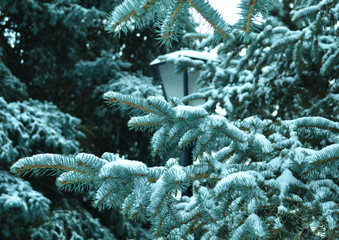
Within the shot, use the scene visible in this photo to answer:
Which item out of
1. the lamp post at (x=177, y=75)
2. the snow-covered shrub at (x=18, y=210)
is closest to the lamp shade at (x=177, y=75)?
the lamp post at (x=177, y=75)

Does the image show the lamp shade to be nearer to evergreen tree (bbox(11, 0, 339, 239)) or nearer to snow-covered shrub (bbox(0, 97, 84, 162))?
evergreen tree (bbox(11, 0, 339, 239))

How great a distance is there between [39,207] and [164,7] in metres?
4.52

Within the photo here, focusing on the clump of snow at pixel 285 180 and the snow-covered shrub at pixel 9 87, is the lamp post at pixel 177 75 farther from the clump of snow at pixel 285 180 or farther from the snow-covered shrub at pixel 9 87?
the snow-covered shrub at pixel 9 87

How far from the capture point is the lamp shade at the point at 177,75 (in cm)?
428

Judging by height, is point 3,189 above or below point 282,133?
below

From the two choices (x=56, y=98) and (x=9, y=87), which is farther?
(x=56, y=98)

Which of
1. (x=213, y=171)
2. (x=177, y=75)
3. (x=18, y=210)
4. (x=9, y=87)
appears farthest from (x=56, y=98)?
(x=213, y=171)

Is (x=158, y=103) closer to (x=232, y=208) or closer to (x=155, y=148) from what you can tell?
(x=155, y=148)

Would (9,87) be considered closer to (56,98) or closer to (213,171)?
(56,98)

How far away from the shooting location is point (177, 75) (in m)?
4.37

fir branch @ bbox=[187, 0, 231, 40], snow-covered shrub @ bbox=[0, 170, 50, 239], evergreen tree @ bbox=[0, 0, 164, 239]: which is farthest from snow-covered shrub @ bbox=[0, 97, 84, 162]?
fir branch @ bbox=[187, 0, 231, 40]

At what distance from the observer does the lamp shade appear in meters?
4.28

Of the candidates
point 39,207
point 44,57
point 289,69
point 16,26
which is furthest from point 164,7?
point 16,26

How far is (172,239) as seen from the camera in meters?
1.83
